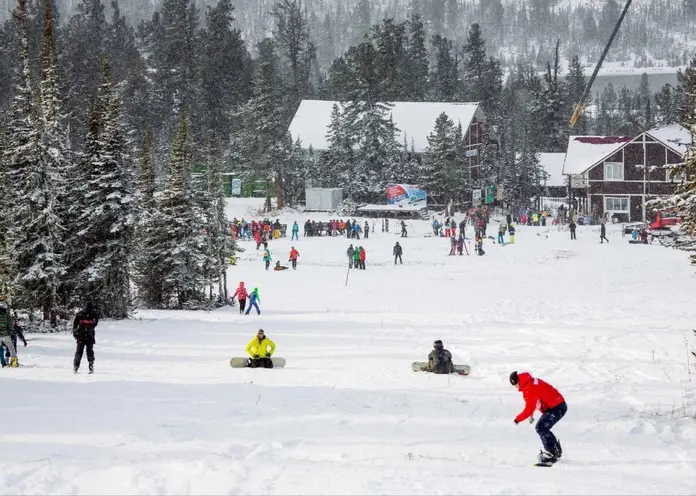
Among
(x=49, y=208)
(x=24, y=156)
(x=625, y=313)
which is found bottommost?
(x=625, y=313)

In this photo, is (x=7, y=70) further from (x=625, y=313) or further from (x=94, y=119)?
(x=625, y=313)

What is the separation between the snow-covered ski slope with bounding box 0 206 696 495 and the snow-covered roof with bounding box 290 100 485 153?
Result: 43.3 metres

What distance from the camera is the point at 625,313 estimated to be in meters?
23.0

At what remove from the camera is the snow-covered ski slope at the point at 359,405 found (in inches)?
294

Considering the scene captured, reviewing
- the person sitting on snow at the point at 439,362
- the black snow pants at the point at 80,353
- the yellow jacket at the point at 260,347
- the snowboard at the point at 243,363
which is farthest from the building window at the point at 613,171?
the black snow pants at the point at 80,353

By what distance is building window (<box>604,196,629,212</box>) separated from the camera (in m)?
58.5

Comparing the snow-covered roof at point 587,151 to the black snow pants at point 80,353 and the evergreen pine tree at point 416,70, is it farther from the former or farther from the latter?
the black snow pants at point 80,353

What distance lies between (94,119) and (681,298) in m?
20.8

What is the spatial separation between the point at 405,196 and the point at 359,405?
4595 cm

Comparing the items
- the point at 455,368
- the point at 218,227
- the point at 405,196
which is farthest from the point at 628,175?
the point at 455,368

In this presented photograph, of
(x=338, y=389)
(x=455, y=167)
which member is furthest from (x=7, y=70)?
(x=338, y=389)

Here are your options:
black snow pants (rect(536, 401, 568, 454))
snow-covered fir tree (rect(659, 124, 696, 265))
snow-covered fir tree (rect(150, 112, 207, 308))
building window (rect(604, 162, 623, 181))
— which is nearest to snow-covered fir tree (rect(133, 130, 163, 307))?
snow-covered fir tree (rect(150, 112, 207, 308))

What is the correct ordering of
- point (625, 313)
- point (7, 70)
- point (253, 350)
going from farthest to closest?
point (7, 70), point (625, 313), point (253, 350)

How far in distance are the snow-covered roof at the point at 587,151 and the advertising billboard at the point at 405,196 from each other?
1366 cm
